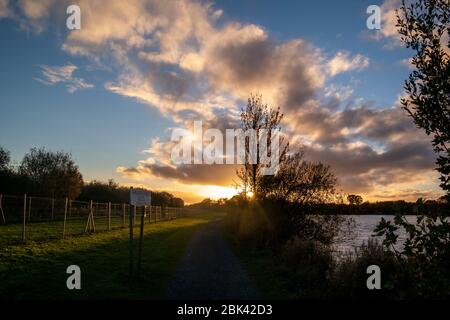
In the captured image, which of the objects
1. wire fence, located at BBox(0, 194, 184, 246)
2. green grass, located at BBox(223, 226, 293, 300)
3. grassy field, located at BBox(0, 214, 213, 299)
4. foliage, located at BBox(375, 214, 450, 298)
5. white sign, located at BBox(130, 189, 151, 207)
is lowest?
green grass, located at BBox(223, 226, 293, 300)

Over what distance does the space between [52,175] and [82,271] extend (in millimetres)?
66719

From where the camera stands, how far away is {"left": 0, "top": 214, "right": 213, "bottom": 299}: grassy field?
10961mm

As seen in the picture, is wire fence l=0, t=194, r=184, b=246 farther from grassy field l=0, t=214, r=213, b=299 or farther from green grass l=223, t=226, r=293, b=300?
green grass l=223, t=226, r=293, b=300

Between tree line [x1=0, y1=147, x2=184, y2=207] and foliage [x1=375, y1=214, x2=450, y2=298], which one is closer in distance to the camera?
foliage [x1=375, y1=214, x2=450, y2=298]

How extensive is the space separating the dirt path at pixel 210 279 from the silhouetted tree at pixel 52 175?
198 feet

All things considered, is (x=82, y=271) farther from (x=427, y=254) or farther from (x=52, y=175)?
(x=52, y=175)

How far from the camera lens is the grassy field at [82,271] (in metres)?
11.0

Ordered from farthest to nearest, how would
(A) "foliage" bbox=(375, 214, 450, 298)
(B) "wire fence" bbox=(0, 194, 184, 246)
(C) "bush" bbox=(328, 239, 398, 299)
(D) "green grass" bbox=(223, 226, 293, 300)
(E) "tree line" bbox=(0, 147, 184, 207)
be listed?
(E) "tree line" bbox=(0, 147, 184, 207) → (B) "wire fence" bbox=(0, 194, 184, 246) → (D) "green grass" bbox=(223, 226, 293, 300) → (C) "bush" bbox=(328, 239, 398, 299) → (A) "foliage" bbox=(375, 214, 450, 298)

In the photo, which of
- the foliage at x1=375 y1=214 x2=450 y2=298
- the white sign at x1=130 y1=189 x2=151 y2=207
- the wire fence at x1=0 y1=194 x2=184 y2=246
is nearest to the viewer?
the foliage at x1=375 y1=214 x2=450 y2=298

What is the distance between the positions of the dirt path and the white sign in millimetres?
3094

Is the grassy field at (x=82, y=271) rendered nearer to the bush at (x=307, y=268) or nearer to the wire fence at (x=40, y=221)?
the wire fence at (x=40, y=221)

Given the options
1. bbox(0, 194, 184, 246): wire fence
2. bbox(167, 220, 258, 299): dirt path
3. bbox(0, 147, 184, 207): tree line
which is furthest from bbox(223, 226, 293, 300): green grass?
bbox(0, 147, 184, 207): tree line

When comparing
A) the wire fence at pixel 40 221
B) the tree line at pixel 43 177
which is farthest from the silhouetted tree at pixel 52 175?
the wire fence at pixel 40 221
